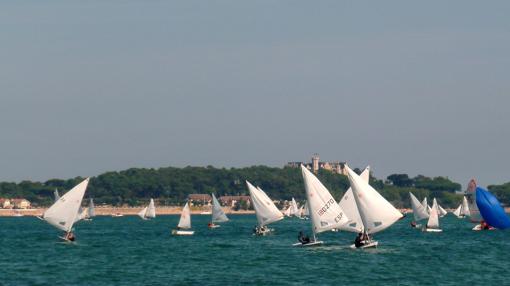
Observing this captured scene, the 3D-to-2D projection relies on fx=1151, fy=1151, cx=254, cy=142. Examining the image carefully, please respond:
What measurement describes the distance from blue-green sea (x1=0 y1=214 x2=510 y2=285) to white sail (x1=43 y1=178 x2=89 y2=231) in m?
2.83

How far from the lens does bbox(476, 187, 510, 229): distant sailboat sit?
135m

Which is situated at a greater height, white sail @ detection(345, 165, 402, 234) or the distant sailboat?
the distant sailboat

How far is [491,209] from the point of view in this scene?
5413 inches

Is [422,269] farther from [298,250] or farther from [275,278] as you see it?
[298,250]

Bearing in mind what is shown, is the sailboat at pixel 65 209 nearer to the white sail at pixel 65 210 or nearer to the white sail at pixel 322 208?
the white sail at pixel 65 210

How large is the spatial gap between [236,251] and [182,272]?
2581 centimetres

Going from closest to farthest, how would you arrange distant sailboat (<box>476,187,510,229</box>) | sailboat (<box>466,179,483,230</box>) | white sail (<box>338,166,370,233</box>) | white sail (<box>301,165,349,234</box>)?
white sail (<box>301,165,349,234</box>) < white sail (<box>338,166,370,233</box>) < distant sailboat (<box>476,187,510,229</box>) < sailboat (<box>466,179,483,230</box>)

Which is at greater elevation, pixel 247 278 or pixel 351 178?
pixel 351 178

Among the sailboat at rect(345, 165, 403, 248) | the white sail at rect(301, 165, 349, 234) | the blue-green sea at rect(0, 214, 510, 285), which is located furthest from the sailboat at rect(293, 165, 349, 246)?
the sailboat at rect(345, 165, 403, 248)

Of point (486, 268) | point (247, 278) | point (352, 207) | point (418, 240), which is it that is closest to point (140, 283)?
point (247, 278)

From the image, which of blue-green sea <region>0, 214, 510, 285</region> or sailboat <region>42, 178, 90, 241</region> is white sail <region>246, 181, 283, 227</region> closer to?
blue-green sea <region>0, 214, 510, 285</region>

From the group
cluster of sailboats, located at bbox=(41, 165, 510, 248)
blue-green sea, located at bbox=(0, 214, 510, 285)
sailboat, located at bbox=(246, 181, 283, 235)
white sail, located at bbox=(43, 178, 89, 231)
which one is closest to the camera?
blue-green sea, located at bbox=(0, 214, 510, 285)

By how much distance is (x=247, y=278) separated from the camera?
78125 mm

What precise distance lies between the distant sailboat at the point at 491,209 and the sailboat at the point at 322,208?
38.1m
